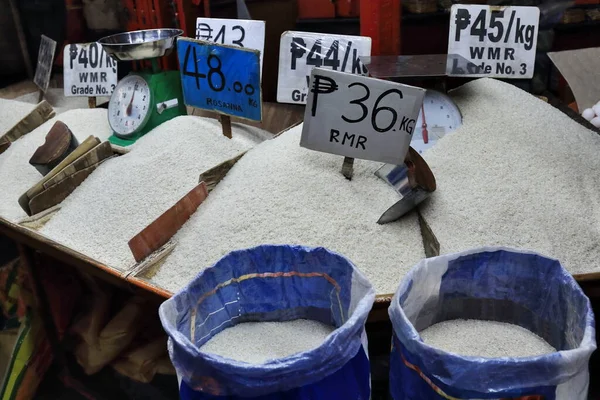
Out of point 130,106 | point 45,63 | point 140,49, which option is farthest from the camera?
point 45,63

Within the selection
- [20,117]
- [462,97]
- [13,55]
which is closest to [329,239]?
[462,97]

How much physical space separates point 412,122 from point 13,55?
2993 millimetres

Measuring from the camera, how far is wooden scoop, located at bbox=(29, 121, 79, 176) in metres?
1.93

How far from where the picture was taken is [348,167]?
1420mm

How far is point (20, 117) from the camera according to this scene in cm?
257

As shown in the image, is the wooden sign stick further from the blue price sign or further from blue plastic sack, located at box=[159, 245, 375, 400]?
blue plastic sack, located at box=[159, 245, 375, 400]

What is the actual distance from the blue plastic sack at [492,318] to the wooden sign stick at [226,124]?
3.27ft

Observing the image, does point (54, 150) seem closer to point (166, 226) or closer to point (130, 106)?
point (130, 106)

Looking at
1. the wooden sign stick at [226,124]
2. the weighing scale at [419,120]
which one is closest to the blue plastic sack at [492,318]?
the weighing scale at [419,120]

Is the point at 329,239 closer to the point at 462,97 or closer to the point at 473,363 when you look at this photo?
the point at 473,363

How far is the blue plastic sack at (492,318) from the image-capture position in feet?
2.49

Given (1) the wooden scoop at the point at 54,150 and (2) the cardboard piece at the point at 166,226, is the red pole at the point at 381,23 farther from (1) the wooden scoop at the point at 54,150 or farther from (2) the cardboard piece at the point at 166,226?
(1) the wooden scoop at the point at 54,150

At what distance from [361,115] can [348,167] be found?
17cm

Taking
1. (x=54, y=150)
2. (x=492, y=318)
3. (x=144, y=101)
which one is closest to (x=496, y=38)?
(x=492, y=318)
